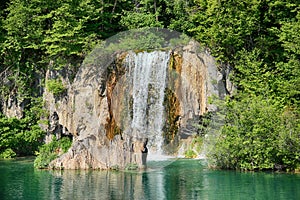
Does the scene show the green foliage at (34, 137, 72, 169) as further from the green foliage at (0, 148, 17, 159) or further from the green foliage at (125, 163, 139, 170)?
the green foliage at (125, 163, 139, 170)

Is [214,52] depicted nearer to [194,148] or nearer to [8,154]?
[194,148]

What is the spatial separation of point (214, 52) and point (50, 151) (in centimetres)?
742

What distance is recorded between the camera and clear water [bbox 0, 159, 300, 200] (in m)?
14.0

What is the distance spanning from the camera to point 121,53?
22.2 meters

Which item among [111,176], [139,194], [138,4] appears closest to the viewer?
[139,194]

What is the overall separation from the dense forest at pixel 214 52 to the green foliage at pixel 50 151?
1.58 metres

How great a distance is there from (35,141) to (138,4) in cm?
783

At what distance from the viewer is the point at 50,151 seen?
21.3 meters

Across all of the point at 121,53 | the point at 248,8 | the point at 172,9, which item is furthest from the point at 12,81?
the point at 248,8

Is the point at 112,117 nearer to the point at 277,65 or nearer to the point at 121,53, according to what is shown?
the point at 121,53

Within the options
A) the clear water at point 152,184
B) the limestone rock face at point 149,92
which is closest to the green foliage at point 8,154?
the limestone rock face at point 149,92

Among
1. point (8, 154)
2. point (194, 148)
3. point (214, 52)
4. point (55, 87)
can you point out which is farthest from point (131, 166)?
point (8, 154)

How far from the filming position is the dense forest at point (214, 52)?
57.6 ft

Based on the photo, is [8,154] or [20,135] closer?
[8,154]
